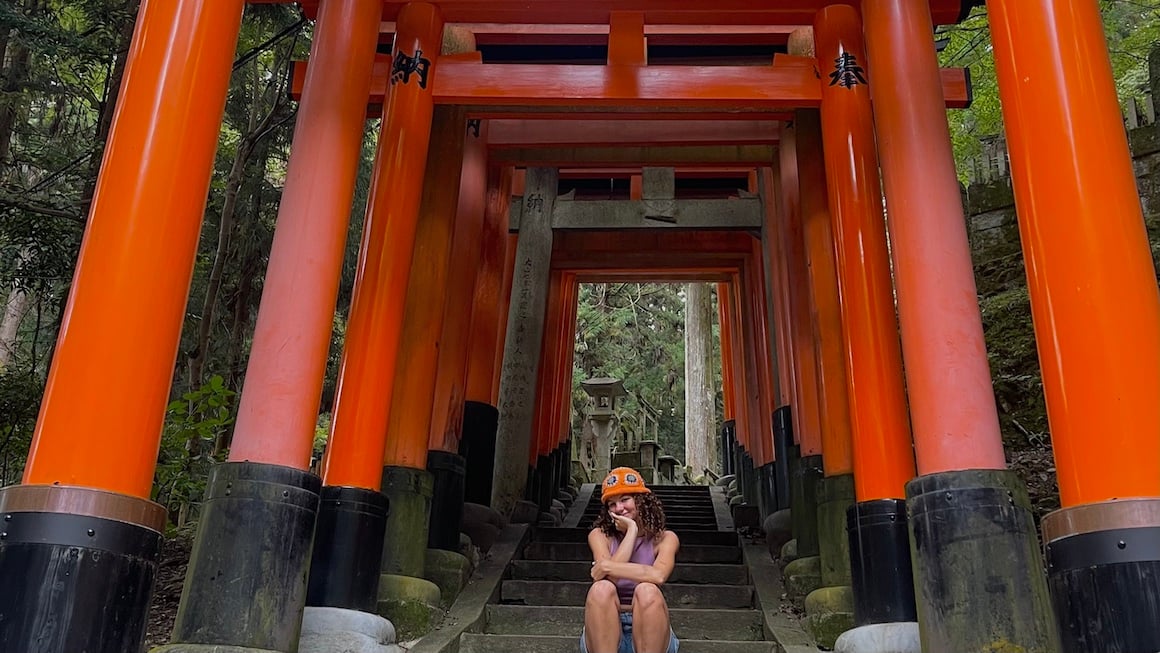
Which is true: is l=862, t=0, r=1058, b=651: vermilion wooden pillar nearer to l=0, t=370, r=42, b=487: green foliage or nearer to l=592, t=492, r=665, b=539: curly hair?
l=592, t=492, r=665, b=539: curly hair

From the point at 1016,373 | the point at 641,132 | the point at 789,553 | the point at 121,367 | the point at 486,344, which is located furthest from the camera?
the point at 1016,373

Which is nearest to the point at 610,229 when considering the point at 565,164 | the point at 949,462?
the point at 565,164

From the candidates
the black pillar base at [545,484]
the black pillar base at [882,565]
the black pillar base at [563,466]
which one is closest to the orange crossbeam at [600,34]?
the black pillar base at [882,565]

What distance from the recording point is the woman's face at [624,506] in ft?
12.5

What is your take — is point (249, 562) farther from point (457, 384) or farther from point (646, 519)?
point (457, 384)

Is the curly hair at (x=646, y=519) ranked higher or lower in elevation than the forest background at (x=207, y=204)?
lower

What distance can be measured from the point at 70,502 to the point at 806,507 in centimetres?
470

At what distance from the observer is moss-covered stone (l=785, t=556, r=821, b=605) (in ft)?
18.1

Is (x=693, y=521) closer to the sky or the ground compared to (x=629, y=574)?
closer to the sky

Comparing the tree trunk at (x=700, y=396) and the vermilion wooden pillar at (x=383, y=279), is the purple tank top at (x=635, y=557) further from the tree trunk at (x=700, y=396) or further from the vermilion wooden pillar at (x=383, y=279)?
the tree trunk at (x=700, y=396)

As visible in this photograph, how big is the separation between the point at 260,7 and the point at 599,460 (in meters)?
10.4

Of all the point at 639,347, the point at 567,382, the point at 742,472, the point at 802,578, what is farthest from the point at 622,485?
the point at 639,347

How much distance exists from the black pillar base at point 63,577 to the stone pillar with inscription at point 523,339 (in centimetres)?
512

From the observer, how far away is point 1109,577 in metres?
2.67
